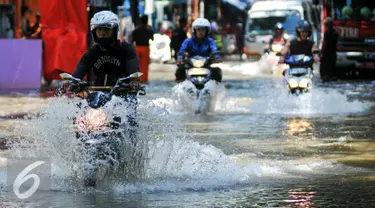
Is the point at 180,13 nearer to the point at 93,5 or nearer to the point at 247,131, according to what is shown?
the point at 93,5

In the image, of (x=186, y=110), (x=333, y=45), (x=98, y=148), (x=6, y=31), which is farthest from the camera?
(x=333, y=45)

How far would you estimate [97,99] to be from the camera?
9836 mm

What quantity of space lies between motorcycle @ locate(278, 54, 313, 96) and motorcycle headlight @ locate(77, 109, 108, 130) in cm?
1110

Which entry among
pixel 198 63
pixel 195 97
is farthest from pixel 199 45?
pixel 195 97

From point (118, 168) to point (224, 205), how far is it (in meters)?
1.30

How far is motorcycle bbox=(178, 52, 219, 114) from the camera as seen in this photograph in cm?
1927

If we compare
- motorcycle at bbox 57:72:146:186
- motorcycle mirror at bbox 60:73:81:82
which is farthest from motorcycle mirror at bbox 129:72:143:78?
motorcycle mirror at bbox 60:73:81:82

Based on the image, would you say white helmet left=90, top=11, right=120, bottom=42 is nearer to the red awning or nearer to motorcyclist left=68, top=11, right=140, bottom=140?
motorcyclist left=68, top=11, right=140, bottom=140

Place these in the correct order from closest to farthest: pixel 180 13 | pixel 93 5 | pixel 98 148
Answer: pixel 98 148 → pixel 93 5 → pixel 180 13

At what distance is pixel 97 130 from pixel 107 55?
0.99 m

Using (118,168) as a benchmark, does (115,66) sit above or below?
above

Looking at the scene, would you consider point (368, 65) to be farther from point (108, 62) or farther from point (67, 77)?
point (67, 77)

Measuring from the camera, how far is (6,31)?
2778 centimetres

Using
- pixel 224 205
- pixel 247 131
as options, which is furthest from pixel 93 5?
pixel 224 205
